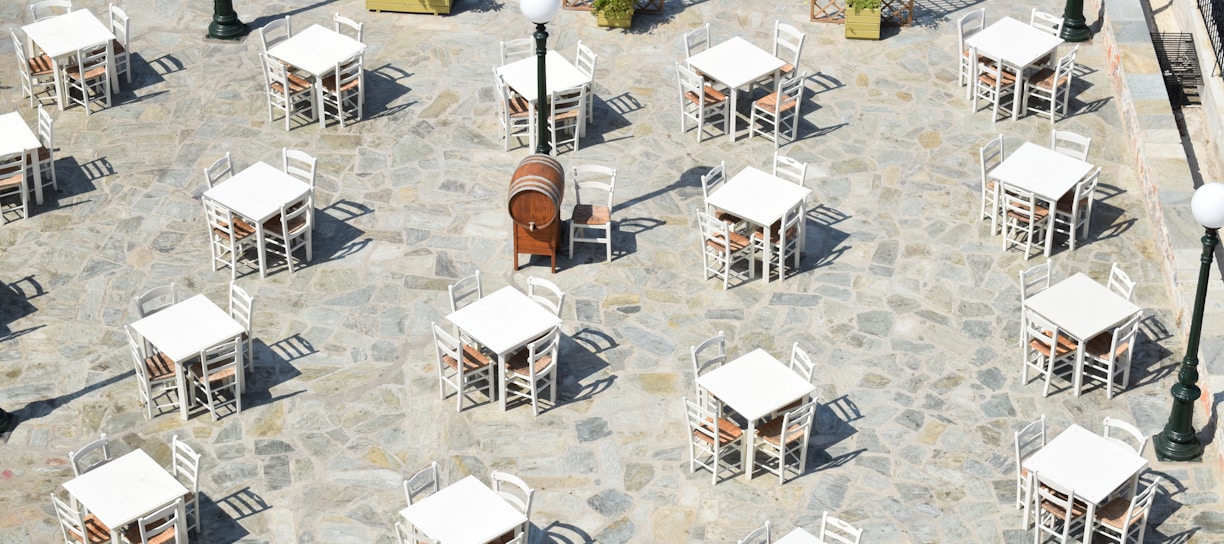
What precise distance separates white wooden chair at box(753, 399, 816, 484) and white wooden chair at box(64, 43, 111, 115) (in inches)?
410

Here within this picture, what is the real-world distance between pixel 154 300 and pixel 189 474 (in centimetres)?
288

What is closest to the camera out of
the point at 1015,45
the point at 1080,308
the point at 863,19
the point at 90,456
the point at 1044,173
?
the point at 90,456

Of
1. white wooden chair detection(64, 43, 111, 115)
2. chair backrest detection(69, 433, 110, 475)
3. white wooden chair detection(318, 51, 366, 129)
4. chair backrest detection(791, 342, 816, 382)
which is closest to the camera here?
chair backrest detection(69, 433, 110, 475)

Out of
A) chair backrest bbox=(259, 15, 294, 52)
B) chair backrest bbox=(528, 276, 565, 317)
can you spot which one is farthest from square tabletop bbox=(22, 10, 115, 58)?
chair backrest bbox=(528, 276, 565, 317)

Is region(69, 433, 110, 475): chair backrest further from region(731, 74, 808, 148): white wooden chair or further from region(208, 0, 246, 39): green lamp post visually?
region(731, 74, 808, 148): white wooden chair

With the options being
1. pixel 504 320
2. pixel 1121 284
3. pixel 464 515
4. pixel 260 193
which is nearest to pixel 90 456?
pixel 260 193

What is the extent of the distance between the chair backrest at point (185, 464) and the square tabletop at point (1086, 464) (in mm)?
7864

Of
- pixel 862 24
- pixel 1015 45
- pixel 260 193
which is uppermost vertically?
pixel 1015 45

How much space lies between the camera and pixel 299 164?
76.4 feet

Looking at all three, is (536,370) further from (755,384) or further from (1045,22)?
(1045,22)

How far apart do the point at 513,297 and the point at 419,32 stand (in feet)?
23.3

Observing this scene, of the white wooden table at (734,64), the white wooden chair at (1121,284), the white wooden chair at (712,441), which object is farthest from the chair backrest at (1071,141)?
the white wooden chair at (712,441)

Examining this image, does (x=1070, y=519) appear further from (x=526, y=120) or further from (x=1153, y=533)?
(x=526, y=120)

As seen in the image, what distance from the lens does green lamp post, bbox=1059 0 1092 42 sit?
2534 cm
